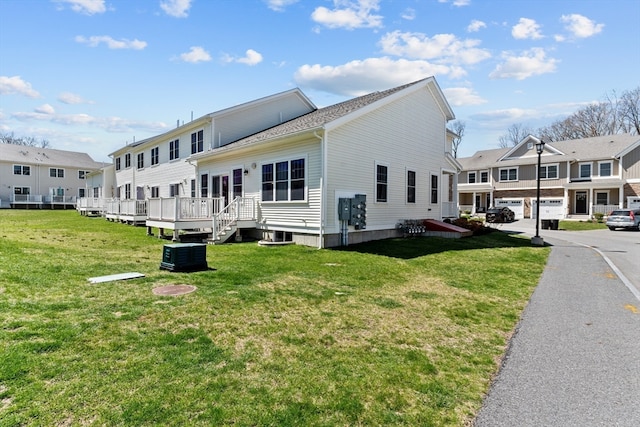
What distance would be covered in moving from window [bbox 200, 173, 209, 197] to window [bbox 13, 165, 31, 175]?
38.1 meters

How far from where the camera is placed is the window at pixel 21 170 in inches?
1673

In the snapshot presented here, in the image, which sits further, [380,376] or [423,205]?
[423,205]

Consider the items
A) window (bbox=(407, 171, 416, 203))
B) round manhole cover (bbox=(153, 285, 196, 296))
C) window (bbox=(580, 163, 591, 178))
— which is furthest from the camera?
window (bbox=(580, 163, 591, 178))

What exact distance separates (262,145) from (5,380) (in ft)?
38.6

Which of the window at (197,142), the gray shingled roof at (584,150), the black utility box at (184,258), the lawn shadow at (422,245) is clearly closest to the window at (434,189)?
the lawn shadow at (422,245)

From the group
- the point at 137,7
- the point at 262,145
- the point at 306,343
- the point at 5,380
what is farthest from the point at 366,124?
the point at 5,380

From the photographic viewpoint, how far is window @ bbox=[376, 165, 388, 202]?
47.4 feet

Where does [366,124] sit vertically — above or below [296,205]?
above

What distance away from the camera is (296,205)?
1322 cm

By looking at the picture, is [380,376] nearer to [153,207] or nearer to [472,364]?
[472,364]

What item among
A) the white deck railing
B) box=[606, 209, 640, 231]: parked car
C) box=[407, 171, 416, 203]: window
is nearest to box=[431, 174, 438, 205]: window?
box=[407, 171, 416, 203]: window

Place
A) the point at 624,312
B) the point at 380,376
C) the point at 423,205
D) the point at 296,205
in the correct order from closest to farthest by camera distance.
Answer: the point at 380,376 < the point at 624,312 < the point at 296,205 < the point at 423,205

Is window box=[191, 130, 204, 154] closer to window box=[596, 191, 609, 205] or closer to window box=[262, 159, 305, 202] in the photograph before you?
window box=[262, 159, 305, 202]

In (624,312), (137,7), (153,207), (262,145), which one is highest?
(137,7)
